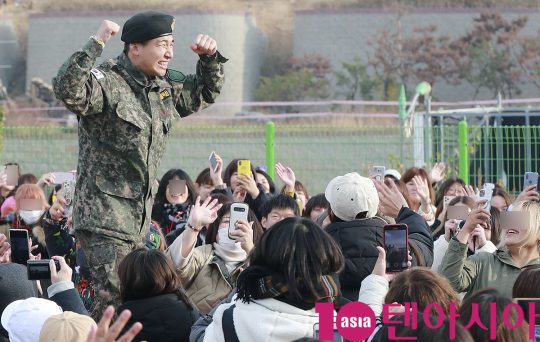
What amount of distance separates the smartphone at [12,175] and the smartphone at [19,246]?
5.07m

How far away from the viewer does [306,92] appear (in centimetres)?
3944

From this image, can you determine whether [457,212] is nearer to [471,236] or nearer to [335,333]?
[471,236]

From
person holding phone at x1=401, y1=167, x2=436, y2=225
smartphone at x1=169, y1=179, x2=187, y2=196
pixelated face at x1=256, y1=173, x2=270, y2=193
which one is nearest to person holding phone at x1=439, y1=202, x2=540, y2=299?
person holding phone at x1=401, y1=167, x2=436, y2=225

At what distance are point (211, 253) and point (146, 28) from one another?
1.47 metres

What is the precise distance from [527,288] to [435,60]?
3502cm

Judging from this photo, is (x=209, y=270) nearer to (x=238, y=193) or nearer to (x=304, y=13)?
(x=238, y=193)

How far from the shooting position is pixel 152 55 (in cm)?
614

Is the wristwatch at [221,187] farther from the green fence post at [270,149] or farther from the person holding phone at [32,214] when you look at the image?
the green fence post at [270,149]

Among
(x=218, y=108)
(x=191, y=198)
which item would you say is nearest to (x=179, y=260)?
(x=191, y=198)

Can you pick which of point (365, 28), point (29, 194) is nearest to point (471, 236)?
point (29, 194)

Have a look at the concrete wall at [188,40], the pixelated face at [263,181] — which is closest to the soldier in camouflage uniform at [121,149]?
Result: the pixelated face at [263,181]

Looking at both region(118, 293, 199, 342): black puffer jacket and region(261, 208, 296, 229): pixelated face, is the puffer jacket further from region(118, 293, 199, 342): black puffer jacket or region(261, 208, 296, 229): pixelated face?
region(118, 293, 199, 342): black puffer jacket

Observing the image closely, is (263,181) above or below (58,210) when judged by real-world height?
above

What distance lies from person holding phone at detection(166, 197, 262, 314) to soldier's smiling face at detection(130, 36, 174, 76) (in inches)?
30.0
